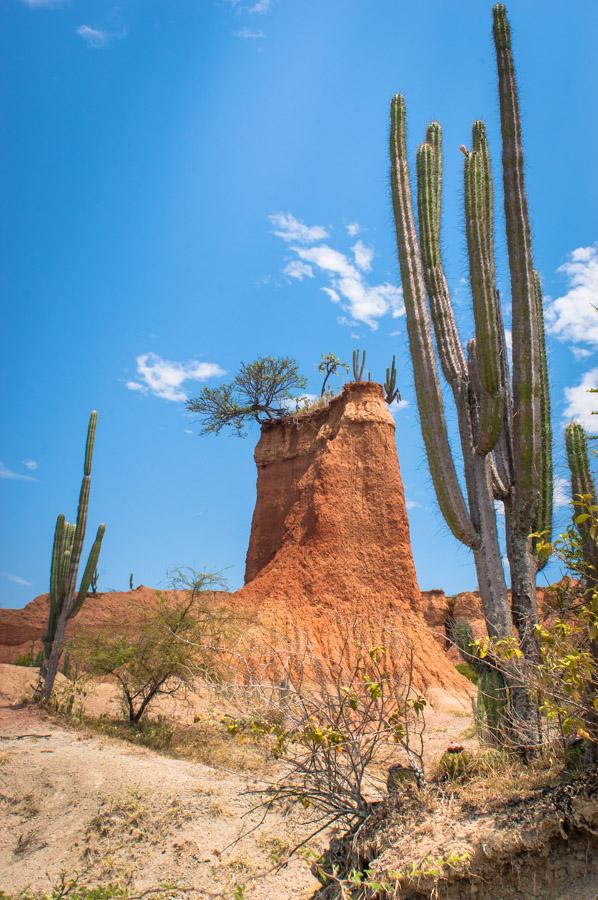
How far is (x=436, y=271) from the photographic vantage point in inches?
416

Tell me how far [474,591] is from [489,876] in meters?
32.0

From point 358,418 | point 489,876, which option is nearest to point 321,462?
point 358,418

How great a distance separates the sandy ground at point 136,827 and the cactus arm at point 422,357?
15.0 ft

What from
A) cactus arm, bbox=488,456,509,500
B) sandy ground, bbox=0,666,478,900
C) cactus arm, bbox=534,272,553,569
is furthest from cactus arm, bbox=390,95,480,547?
sandy ground, bbox=0,666,478,900

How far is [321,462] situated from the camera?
20.5m

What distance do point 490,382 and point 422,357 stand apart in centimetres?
124

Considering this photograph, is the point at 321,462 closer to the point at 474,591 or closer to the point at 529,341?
the point at 529,341

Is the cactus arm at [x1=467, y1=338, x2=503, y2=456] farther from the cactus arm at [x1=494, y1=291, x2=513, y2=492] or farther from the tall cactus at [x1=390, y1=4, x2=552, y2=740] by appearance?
the cactus arm at [x1=494, y1=291, x2=513, y2=492]

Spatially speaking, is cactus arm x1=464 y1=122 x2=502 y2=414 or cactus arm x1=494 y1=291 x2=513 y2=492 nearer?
cactus arm x1=464 y1=122 x2=502 y2=414

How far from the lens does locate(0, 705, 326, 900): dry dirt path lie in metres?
6.38

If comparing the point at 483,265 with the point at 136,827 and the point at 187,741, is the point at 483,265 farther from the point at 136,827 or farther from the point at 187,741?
the point at 187,741

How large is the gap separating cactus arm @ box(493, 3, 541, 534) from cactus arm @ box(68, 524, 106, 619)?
10.0 metres

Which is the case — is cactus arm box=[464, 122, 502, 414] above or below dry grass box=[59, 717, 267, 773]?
above

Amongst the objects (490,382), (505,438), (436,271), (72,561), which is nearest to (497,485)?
(505,438)
